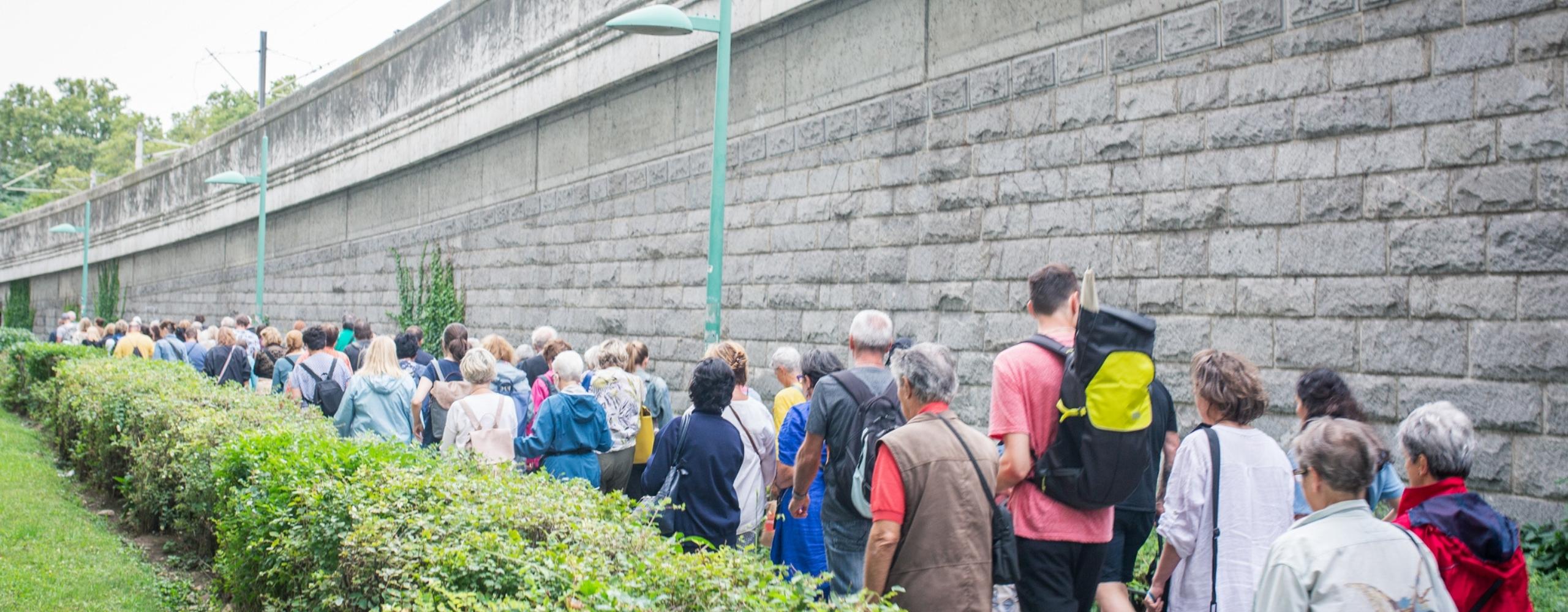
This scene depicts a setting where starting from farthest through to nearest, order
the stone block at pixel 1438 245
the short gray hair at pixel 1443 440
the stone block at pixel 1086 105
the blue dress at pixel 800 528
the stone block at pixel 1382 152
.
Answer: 1. the stone block at pixel 1086 105
2. the stone block at pixel 1382 152
3. the stone block at pixel 1438 245
4. the blue dress at pixel 800 528
5. the short gray hair at pixel 1443 440

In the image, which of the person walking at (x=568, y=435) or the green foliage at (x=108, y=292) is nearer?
the person walking at (x=568, y=435)

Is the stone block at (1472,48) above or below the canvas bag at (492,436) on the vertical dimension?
above

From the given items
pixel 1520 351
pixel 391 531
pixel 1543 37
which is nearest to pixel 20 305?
pixel 391 531

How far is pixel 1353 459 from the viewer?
138 inches

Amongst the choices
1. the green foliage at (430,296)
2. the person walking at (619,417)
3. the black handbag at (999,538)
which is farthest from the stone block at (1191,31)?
the green foliage at (430,296)

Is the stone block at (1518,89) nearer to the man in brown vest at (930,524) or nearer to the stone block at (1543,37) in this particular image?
the stone block at (1543,37)

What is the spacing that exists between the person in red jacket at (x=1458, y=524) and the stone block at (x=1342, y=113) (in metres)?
3.66

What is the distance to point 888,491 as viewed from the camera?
4340 millimetres

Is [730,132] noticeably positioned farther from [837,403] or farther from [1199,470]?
[1199,470]

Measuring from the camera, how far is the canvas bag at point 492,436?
7.66 meters

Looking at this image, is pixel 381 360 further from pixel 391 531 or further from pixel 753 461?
pixel 391 531

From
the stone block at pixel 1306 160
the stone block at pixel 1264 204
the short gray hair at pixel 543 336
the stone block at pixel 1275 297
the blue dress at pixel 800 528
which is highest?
the stone block at pixel 1306 160

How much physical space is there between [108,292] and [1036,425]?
43336mm

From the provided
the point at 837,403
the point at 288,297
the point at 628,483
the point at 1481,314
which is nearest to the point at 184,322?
the point at 288,297
